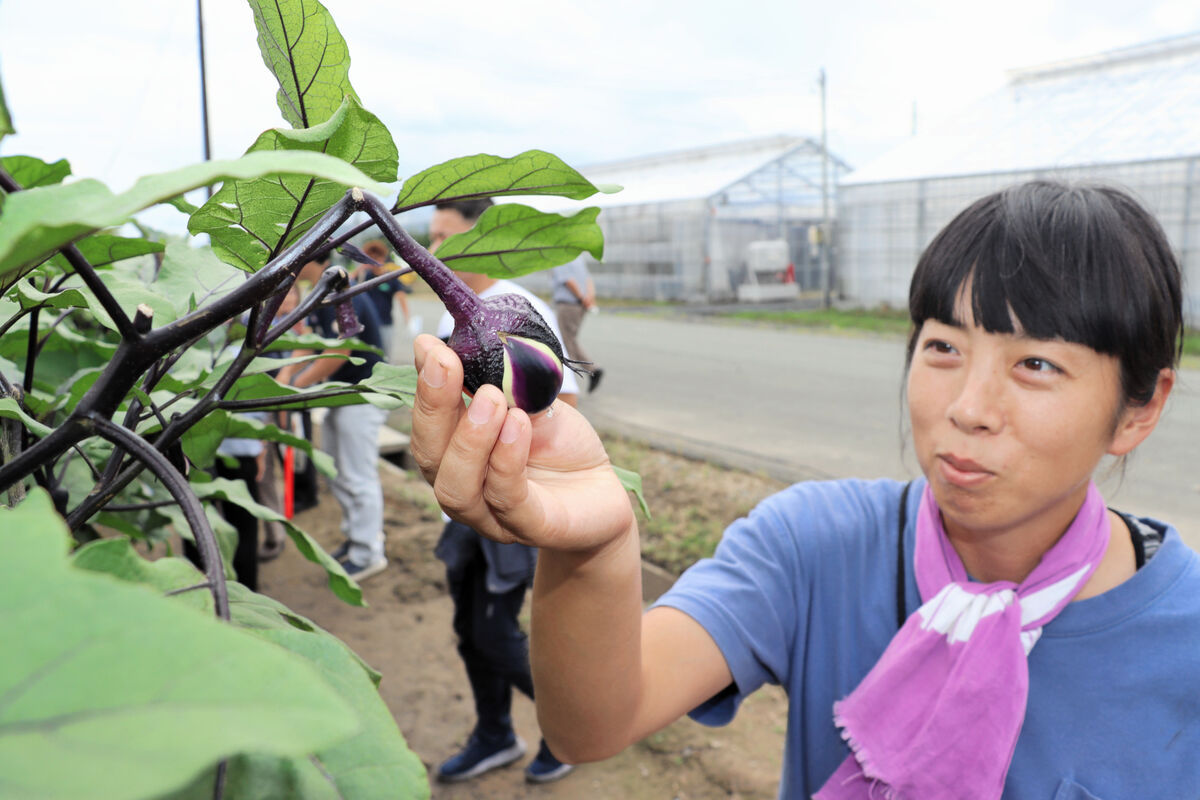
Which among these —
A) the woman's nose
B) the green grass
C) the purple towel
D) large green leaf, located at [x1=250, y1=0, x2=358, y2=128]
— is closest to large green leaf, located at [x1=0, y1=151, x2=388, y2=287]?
large green leaf, located at [x1=250, y1=0, x2=358, y2=128]

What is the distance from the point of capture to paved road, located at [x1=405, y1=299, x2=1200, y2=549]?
15.0 feet

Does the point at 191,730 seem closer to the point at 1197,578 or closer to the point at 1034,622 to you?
the point at 1034,622

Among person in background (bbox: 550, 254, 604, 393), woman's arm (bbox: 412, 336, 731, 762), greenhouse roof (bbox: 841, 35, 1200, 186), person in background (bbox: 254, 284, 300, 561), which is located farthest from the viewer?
greenhouse roof (bbox: 841, 35, 1200, 186)

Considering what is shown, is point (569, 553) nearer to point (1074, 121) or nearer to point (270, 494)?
point (270, 494)

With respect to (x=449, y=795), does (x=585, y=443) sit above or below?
above

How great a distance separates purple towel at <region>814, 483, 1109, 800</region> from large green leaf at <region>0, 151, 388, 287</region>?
3.71ft

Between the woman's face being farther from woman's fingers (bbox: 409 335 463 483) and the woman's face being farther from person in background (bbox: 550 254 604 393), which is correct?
person in background (bbox: 550 254 604 393)

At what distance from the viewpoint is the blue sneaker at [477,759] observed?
2381 millimetres

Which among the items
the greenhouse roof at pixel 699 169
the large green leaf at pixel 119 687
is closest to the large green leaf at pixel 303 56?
the large green leaf at pixel 119 687

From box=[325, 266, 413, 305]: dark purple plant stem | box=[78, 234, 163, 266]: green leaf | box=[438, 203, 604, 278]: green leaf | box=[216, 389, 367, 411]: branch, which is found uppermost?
box=[78, 234, 163, 266]: green leaf

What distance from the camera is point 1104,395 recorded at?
1.06 meters

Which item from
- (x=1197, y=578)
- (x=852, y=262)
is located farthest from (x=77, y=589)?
(x=852, y=262)

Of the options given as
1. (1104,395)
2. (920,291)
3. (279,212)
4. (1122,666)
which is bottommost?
(1122,666)

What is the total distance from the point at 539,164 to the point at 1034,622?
39.8 inches
